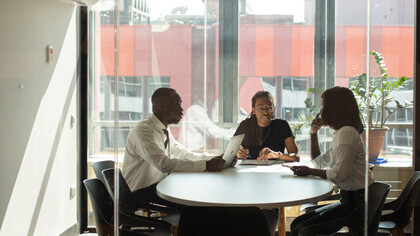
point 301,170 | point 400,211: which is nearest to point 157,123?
point 301,170

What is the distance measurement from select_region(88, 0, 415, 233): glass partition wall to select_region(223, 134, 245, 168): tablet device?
0.07 meters

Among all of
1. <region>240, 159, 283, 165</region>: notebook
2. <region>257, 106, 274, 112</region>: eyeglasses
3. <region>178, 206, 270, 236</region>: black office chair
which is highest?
<region>257, 106, 274, 112</region>: eyeglasses

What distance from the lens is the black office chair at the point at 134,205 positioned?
3145 millimetres

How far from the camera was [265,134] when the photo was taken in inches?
136

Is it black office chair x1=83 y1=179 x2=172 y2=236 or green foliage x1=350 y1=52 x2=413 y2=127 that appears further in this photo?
green foliage x1=350 y1=52 x2=413 y2=127

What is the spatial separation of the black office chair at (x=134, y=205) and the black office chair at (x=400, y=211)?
1.37 m

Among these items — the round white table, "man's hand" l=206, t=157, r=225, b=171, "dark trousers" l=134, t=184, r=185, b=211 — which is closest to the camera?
the round white table

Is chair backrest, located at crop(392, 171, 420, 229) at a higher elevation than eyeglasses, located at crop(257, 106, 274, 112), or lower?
lower

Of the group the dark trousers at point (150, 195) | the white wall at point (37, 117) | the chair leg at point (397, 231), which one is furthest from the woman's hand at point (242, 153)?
the white wall at point (37, 117)

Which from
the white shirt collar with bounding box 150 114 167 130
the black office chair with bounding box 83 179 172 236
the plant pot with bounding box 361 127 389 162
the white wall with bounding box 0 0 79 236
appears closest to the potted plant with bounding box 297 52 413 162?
the plant pot with bounding box 361 127 389 162

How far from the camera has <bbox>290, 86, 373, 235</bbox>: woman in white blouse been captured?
3148 millimetres

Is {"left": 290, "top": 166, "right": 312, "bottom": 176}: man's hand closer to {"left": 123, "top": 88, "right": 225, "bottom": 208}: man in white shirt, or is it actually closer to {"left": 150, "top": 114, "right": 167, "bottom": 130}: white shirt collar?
{"left": 123, "top": 88, "right": 225, "bottom": 208}: man in white shirt

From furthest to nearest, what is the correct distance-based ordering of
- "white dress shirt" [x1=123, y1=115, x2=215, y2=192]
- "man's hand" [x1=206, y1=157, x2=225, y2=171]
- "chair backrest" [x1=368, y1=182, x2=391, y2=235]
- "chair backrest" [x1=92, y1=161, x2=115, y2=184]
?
"chair backrest" [x1=92, y1=161, x2=115, y2=184], "man's hand" [x1=206, y1=157, x2=225, y2=171], "white dress shirt" [x1=123, y1=115, x2=215, y2=192], "chair backrest" [x1=368, y1=182, x2=391, y2=235]

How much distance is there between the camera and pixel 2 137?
3.40 meters
